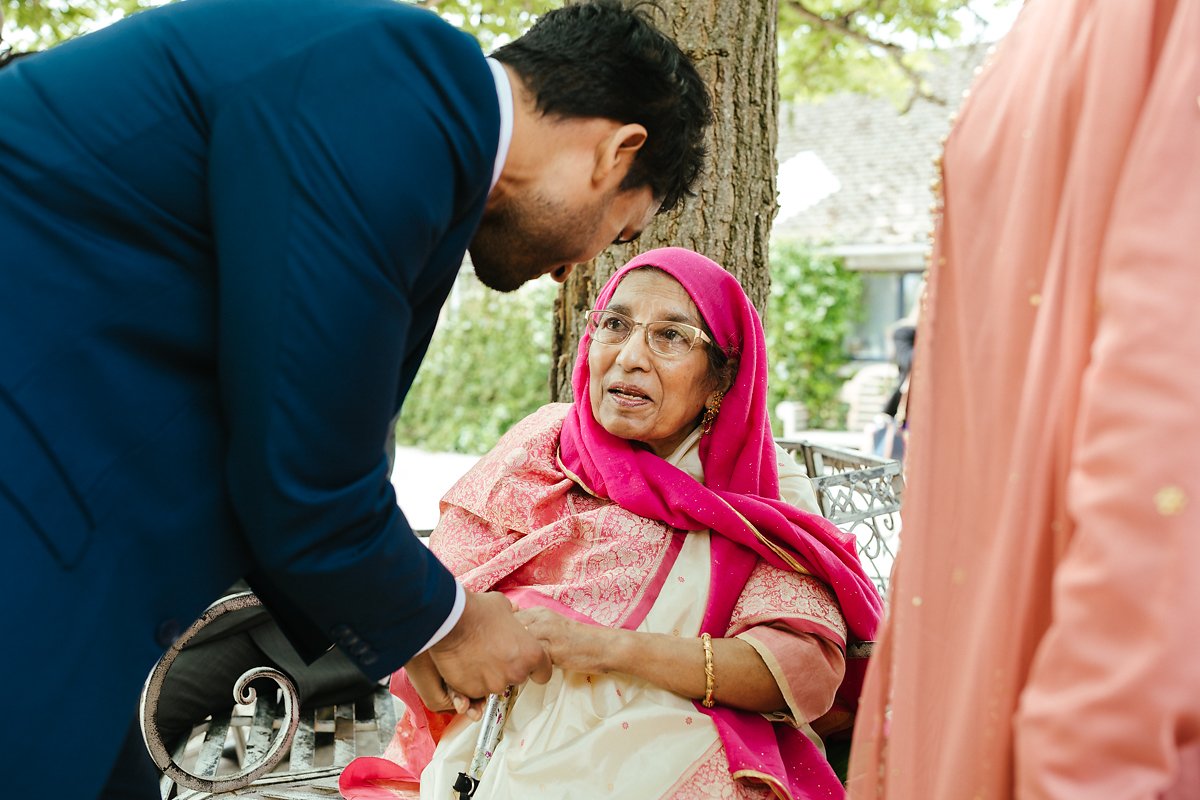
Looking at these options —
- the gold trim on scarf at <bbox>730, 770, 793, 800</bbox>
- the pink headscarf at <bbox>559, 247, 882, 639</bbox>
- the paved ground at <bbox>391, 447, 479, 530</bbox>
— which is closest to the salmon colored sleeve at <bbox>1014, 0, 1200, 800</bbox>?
the gold trim on scarf at <bbox>730, 770, 793, 800</bbox>

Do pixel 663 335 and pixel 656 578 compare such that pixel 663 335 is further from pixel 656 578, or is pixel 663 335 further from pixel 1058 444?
pixel 1058 444

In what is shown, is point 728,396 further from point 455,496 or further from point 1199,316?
point 1199,316

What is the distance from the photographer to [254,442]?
1289mm

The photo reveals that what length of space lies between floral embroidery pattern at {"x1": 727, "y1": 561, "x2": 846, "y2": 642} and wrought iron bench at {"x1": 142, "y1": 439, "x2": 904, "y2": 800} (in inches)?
5.2

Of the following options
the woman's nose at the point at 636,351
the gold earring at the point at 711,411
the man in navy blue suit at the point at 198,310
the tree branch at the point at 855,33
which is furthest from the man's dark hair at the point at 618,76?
the tree branch at the point at 855,33

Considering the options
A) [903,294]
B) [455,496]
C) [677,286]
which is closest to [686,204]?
[677,286]

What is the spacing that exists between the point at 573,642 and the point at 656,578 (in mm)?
307

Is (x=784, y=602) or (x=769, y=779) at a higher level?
(x=784, y=602)

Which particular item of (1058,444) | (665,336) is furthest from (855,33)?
(1058,444)

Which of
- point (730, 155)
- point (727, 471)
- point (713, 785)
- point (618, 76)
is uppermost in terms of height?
point (618, 76)

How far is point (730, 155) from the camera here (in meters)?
3.56

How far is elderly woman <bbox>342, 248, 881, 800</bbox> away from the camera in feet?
6.99

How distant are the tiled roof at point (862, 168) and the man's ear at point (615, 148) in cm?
1412

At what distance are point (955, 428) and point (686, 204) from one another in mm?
2280
